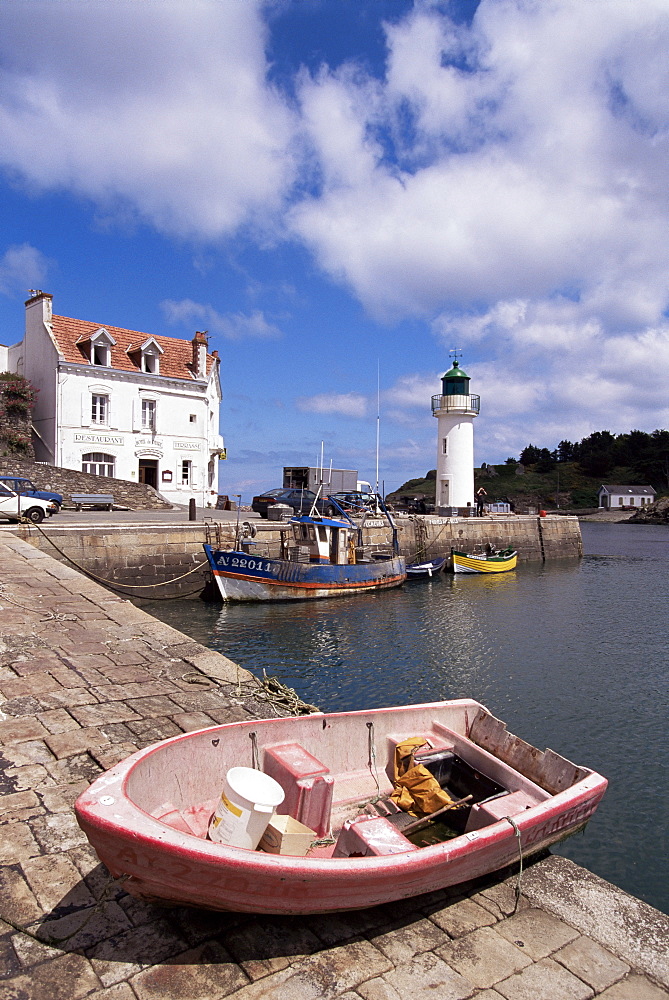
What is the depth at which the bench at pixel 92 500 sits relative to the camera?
85.7 ft

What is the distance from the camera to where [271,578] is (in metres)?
19.9

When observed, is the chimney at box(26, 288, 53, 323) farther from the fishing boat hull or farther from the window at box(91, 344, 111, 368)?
the fishing boat hull

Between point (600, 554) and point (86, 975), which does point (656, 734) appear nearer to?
point (86, 975)

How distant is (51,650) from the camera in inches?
303

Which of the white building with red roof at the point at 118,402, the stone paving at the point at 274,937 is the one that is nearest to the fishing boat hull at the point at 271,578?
the stone paving at the point at 274,937

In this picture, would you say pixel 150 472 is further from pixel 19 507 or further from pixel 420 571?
pixel 420 571

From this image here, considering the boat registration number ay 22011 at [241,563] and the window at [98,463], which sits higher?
the window at [98,463]

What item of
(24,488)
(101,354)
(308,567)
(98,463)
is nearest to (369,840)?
(308,567)

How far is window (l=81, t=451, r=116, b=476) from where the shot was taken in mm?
31375

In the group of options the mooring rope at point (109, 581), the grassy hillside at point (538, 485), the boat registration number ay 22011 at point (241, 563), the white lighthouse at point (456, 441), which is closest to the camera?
the mooring rope at point (109, 581)

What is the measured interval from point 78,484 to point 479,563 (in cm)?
1856

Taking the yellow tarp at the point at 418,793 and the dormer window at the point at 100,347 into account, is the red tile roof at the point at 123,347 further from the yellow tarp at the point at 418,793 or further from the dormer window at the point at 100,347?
the yellow tarp at the point at 418,793

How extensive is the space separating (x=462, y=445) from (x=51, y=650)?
106 ft

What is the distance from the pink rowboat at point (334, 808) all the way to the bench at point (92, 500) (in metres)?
23.0
